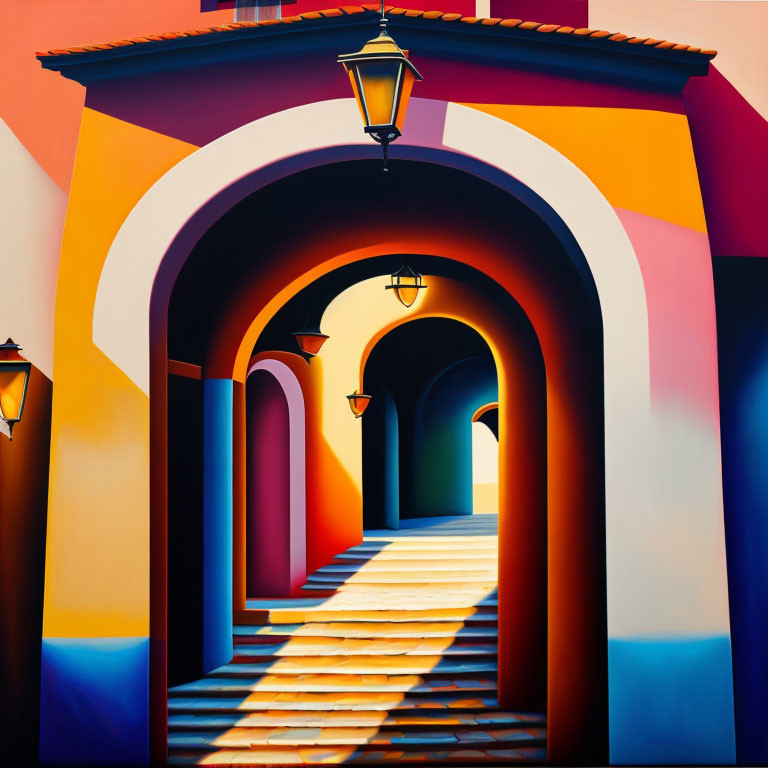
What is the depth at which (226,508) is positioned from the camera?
9.70 metres

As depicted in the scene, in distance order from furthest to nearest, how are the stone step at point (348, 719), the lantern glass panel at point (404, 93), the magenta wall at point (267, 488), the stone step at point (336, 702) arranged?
the magenta wall at point (267, 488) < the stone step at point (336, 702) < the stone step at point (348, 719) < the lantern glass panel at point (404, 93)

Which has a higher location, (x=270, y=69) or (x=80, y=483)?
(x=270, y=69)

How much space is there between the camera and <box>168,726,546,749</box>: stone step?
7695mm

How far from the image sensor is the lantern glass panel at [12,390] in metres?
5.81

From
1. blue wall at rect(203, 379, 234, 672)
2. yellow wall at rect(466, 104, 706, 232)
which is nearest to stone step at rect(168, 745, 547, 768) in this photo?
blue wall at rect(203, 379, 234, 672)

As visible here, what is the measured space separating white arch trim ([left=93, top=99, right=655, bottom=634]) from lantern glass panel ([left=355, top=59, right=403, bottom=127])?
825 mm

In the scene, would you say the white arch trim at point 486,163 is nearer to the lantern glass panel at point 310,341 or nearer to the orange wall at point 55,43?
the orange wall at point 55,43

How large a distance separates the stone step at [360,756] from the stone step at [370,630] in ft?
10.3

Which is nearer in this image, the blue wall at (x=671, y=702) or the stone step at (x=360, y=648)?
the blue wall at (x=671, y=702)

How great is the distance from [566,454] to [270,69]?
3.31m

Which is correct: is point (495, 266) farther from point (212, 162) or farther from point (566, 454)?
point (212, 162)

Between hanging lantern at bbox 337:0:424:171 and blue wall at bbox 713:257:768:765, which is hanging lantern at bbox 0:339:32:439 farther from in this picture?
blue wall at bbox 713:257:768:765

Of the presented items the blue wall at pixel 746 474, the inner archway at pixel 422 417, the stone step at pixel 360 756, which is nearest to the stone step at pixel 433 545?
the inner archway at pixel 422 417

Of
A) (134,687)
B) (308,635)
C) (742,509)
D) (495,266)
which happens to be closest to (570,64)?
(495,266)
